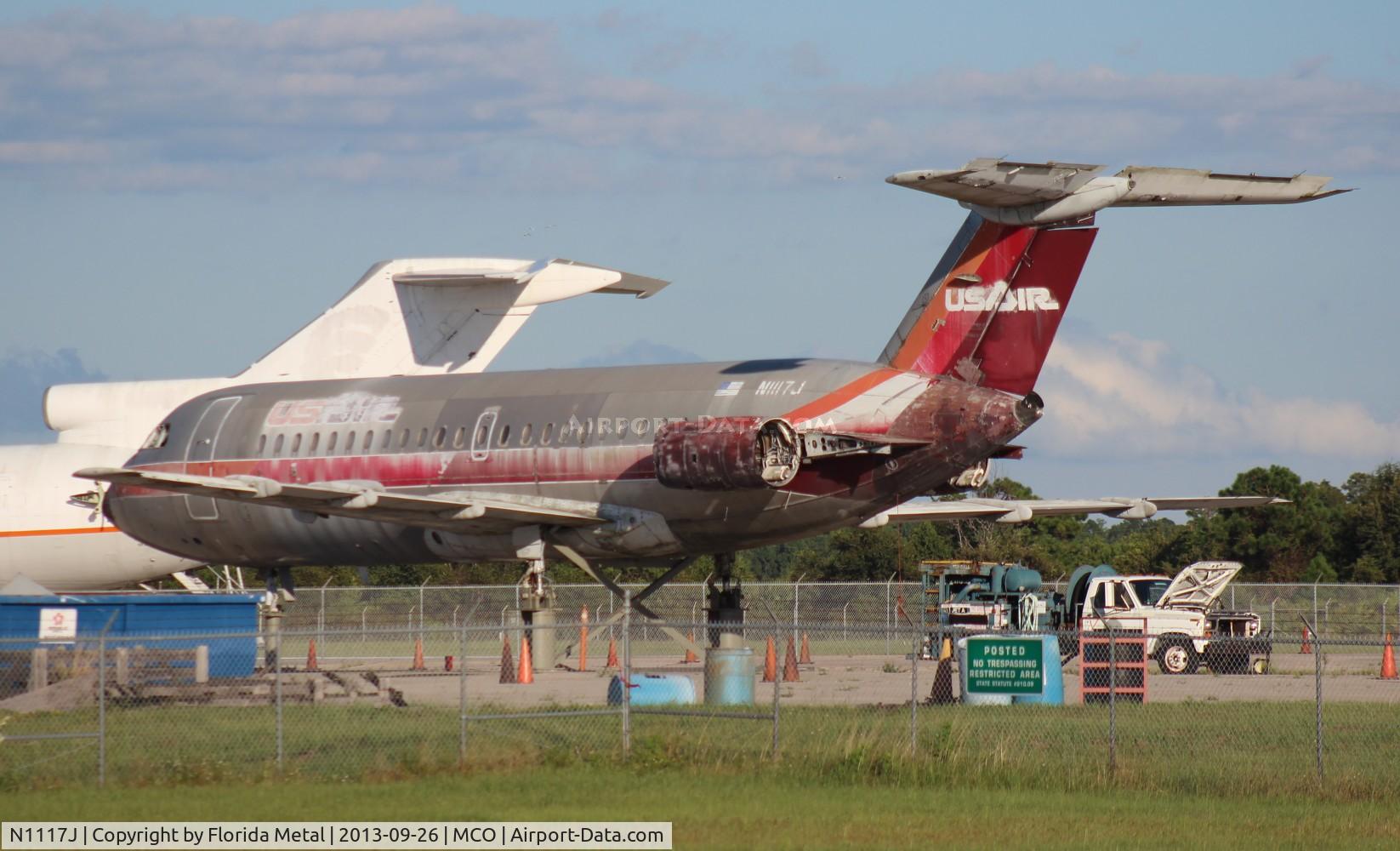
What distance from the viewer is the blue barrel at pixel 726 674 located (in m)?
23.2

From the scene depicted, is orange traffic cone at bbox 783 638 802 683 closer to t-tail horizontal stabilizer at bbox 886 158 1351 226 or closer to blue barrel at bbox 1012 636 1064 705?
blue barrel at bbox 1012 636 1064 705

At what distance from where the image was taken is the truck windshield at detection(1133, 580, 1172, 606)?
34562 mm

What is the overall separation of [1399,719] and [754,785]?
10.7m

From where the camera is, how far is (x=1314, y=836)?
13.2m

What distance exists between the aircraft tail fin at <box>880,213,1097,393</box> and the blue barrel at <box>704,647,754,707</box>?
5791 millimetres

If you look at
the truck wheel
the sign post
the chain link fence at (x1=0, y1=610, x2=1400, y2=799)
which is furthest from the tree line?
the sign post

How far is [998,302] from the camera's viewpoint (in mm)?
26109

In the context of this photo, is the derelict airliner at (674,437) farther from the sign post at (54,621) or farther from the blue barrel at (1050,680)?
the blue barrel at (1050,680)

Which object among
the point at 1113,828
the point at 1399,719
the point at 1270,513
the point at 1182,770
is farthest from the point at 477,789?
the point at 1270,513

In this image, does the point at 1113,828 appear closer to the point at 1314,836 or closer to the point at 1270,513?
the point at 1314,836

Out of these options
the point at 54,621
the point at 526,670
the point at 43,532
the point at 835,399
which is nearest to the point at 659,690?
the point at 526,670

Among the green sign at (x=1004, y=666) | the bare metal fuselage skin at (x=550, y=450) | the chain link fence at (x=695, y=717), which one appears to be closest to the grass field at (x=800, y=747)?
the chain link fence at (x=695, y=717)

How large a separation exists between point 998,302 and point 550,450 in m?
7.51

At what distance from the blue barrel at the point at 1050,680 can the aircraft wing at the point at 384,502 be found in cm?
742
